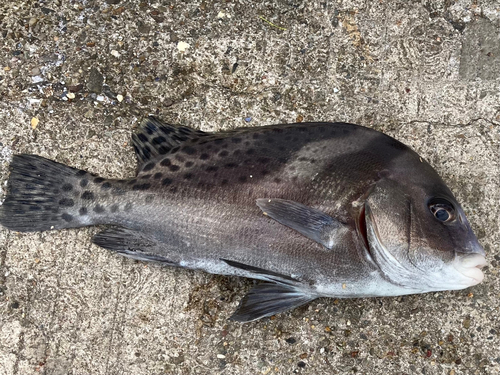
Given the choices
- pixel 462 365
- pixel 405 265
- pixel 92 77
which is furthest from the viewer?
pixel 92 77

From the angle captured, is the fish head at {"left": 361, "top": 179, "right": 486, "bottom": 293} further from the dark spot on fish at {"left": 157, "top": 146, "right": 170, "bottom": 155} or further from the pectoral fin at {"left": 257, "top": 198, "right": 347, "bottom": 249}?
the dark spot on fish at {"left": 157, "top": 146, "right": 170, "bottom": 155}

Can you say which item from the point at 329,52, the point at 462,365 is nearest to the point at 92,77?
the point at 329,52

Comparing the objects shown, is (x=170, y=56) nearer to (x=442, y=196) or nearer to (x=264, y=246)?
(x=264, y=246)

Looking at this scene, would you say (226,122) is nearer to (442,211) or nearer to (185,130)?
(185,130)

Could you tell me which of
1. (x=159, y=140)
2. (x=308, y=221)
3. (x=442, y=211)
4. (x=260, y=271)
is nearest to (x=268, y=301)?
(x=260, y=271)

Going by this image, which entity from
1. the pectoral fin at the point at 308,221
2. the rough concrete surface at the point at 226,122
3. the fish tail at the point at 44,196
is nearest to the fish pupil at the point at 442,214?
the pectoral fin at the point at 308,221
